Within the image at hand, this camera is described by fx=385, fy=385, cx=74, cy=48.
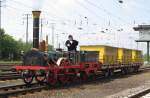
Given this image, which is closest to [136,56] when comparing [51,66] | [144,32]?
[51,66]

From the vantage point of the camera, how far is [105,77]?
30.1 metres

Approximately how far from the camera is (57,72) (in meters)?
20.5

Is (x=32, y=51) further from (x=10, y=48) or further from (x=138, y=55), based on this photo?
(x=10, y=48)

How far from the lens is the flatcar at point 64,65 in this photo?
19984mm

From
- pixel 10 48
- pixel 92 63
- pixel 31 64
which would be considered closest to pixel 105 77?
pixel 92 63

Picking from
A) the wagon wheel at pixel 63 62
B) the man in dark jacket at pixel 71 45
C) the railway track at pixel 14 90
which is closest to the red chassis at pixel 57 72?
the wagon wheel at pixel 63 62

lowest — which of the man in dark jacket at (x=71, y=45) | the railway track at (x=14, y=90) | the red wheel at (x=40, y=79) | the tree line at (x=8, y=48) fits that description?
the railway track at (x=14, y=90)

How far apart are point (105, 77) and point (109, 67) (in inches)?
44.7

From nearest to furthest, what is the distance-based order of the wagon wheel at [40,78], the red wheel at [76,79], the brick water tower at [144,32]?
the wagon wheel at [40,78] → the red wheel at [76,79] → the brick water tower at [144,32]

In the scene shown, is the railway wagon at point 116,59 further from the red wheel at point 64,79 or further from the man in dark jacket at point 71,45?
the red wheel at point 64,79

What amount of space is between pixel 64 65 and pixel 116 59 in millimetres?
13914

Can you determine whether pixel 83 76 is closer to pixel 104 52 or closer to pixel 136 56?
pixel 104 52

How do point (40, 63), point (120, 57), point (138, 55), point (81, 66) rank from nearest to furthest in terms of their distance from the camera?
point (40, 63)
point (81, 66)
point (120, 57)
point (138, 55)

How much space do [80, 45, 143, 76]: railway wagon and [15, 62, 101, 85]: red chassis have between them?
4.70 meters
